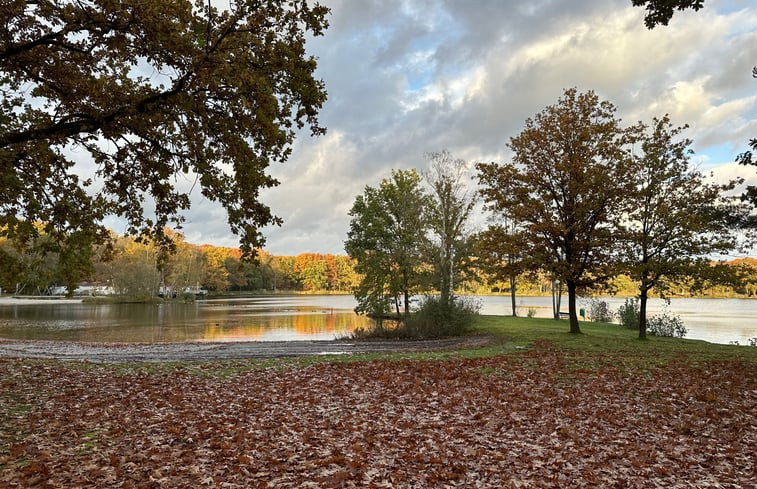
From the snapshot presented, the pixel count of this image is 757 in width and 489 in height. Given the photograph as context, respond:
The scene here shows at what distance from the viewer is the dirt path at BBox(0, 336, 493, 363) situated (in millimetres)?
16503

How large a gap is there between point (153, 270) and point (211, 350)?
6154cm

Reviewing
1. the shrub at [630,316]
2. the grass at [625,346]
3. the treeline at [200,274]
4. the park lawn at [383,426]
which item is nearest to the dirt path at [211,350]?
the grass at [625,346]

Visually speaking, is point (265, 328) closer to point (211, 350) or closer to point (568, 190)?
point (211, 350)

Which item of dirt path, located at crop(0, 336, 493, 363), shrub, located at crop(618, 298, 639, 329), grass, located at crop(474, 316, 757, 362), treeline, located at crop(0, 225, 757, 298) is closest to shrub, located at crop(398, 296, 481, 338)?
dirt path, located at crop(0, 336, 493, 363)

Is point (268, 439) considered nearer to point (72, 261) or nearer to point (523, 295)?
point (72, 261)

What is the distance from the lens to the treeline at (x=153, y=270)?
8.68m

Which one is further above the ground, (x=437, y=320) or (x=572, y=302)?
(x=572, y=302)

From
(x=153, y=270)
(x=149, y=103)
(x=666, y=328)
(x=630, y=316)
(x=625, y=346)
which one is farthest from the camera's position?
(x=153, y=270)

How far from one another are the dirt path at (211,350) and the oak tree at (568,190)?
5568 mm

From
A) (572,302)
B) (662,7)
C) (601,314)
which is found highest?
(662,7)

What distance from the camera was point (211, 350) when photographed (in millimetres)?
19000

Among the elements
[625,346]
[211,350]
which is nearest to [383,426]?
[211,350]

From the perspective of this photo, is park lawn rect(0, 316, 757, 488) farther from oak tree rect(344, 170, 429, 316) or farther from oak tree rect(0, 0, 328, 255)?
oak tree rect(344, 170, 429, 316)

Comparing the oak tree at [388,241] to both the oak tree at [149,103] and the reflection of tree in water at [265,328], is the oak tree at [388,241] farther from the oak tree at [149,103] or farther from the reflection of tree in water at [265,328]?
the oak tree at [149,103]
